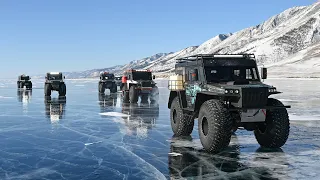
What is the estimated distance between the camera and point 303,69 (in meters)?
131

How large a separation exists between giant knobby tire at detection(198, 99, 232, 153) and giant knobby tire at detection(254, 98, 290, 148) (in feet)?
4.39

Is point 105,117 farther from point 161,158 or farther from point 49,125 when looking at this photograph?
point 161,158

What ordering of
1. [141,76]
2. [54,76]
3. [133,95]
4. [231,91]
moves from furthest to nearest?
[54,76] < [141,76] < [133,95] < [231,91]

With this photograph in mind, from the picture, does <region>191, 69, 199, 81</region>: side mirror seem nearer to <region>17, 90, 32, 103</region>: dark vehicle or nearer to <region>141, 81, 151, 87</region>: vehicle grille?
<region>141, 81, 151, 87</region>: vehicle grille

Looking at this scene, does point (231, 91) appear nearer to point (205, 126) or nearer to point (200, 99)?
point (205, 126)

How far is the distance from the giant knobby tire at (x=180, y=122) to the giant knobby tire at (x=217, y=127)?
2.12 metres

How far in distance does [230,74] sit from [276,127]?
1.88 meters

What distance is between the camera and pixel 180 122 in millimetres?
10891

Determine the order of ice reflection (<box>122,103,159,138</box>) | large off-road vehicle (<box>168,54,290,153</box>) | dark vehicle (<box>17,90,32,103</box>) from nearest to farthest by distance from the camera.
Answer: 1. large off-road vehicle (<box>168,54,290,153</box>)
2. ice reflection (<box>122,103,159,138</box>)
3. dark vehicle (<box>17,90,32,103</box>)

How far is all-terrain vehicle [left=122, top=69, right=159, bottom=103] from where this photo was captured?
22688mm

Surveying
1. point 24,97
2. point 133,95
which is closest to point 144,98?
point 133,95

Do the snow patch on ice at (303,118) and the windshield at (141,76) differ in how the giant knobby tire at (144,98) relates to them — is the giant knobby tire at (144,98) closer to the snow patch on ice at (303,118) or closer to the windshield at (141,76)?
the windshield at (141,76)

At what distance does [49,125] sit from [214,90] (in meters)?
7.07

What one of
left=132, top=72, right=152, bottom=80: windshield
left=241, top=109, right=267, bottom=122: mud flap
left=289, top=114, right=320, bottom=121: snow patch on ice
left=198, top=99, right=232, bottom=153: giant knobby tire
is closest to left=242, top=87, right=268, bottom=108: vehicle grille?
left=241, top=109, right=267, bottom=122: mud flap
